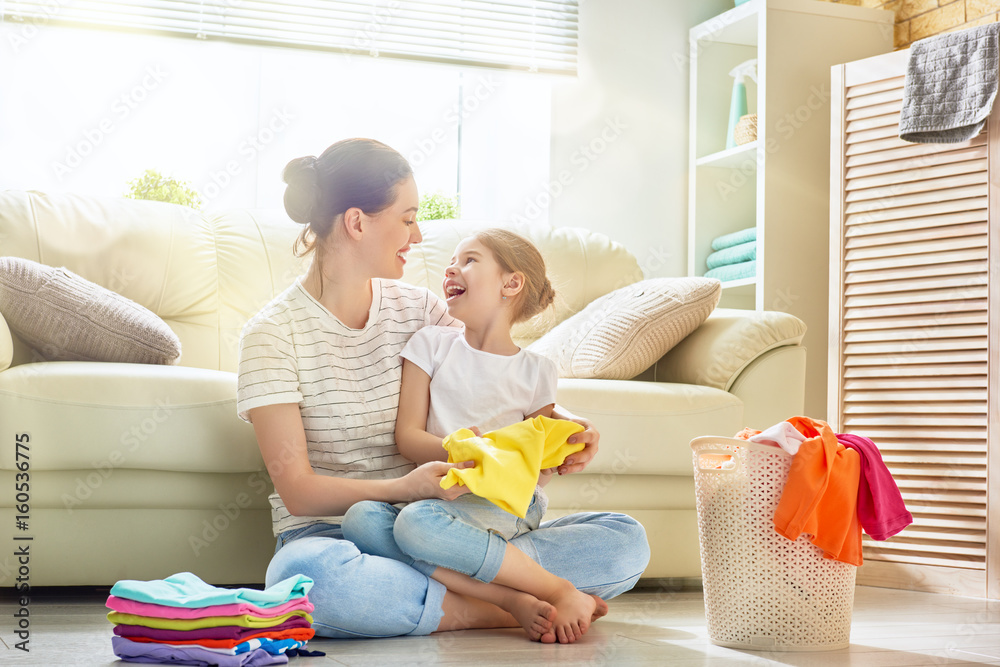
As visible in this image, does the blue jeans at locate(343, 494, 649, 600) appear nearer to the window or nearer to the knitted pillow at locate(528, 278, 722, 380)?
the knitted pillow at locate(528, 278, 722, 380)

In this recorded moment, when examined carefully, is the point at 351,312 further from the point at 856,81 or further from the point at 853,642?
the point at 856,81

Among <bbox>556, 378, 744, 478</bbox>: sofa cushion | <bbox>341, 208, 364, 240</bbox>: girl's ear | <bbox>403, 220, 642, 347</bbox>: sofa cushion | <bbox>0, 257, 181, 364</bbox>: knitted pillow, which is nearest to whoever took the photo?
<bbox>341, 208, 364, 240</bbox>: girl's ear

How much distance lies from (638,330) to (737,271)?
1.23 metres

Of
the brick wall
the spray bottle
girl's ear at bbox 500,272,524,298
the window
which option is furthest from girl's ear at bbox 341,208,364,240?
the brick wall

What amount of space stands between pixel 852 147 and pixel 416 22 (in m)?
1.56

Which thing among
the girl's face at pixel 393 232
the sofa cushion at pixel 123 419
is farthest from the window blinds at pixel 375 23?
the girl's face at pixel 393 232

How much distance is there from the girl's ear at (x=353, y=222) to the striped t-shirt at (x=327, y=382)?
131 mm

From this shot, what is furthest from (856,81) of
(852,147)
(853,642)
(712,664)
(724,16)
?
(712,664)

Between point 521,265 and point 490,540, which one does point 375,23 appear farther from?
point 490,540

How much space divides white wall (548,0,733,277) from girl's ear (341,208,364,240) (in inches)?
74.6

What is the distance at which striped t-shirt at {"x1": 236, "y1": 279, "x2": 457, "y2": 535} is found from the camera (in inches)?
60.2

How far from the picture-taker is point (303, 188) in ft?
5.44

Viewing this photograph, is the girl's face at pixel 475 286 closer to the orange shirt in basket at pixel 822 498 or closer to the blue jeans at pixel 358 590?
the blue jeans at pixel 358 590

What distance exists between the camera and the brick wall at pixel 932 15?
2.87 meters
